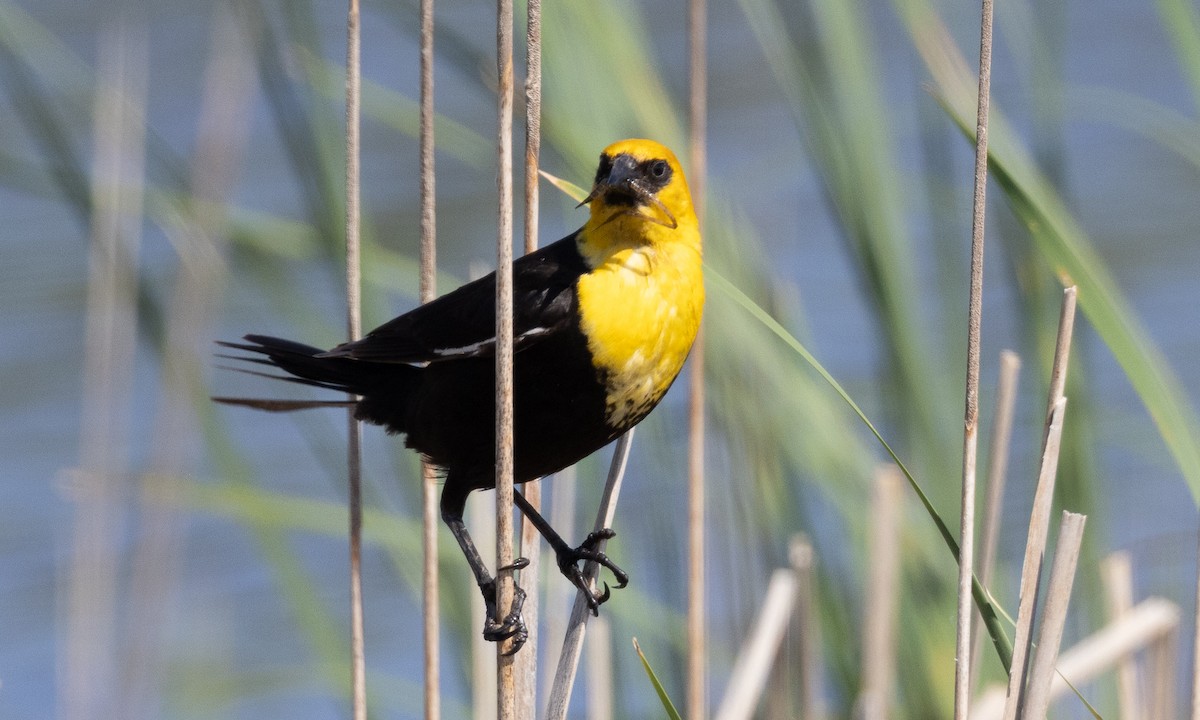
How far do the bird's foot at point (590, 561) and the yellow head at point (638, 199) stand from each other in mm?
436

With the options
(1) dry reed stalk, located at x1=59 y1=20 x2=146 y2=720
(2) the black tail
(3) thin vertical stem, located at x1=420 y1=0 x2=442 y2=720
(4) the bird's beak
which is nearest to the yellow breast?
(4) the bird's beak

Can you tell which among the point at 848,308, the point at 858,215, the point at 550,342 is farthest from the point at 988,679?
the point at 848,308

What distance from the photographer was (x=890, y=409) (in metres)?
2.56

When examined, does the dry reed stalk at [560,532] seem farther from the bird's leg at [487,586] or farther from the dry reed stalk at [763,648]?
the dry reed stalk at [763,648]

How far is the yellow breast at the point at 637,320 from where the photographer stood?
2.07 meters

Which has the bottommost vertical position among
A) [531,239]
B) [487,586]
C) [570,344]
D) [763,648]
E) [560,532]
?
[763,648]

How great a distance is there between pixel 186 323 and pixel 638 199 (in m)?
1.11

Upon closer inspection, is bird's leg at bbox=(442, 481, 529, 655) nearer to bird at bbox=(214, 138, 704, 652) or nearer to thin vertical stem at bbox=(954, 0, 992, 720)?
bird at bbox=(214, 138, 704, 652)

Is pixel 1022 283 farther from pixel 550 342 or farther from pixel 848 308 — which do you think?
pixel 848 308

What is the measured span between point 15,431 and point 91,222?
306 cm

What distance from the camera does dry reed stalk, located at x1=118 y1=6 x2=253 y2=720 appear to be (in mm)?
2680

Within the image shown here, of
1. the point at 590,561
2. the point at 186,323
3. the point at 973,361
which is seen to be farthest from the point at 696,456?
the point at 186,323

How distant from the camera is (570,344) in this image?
2.09 m

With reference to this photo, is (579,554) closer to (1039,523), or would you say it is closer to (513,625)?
(513,625)
